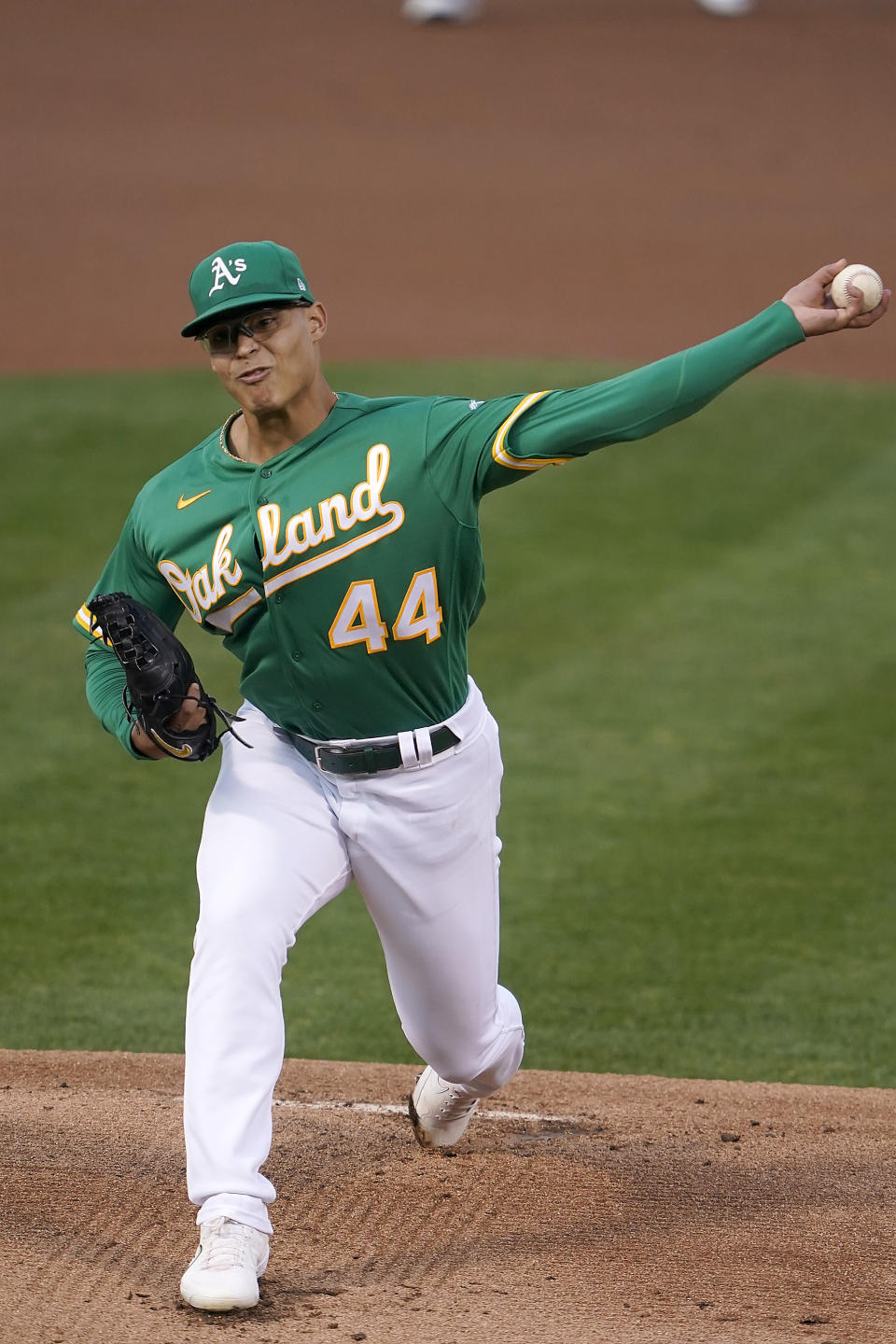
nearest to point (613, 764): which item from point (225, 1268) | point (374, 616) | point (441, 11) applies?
point (374, 616)

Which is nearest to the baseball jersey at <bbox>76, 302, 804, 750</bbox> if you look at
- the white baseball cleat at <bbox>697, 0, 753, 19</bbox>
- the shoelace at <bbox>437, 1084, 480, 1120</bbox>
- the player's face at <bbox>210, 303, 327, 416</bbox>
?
the player's face at <bbox>210, 303, 327, 416</bbox>

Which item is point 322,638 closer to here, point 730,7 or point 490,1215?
point 490,1215

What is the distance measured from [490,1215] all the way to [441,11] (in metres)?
23.0

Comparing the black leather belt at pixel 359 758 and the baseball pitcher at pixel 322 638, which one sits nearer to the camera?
the baseball pitcher at pixel 322 638

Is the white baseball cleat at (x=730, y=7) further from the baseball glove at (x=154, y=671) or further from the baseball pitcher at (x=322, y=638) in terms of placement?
the baseball glove at (x=154, y=671)

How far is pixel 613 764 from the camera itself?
8586mm

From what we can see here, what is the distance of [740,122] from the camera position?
21.1 meters

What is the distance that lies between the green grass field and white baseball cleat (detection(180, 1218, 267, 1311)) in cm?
262

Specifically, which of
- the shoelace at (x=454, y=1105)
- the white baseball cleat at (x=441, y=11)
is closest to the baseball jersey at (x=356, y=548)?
the shoelace at (x=454, y=1105)

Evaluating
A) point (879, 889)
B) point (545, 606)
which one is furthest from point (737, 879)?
point (545, 606)

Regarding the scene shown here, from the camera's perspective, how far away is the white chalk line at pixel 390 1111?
4855 mm

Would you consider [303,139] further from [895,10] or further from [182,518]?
[182,518]

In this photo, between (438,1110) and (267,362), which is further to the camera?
(438,1110)

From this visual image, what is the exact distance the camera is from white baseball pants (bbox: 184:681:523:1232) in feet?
11.3
